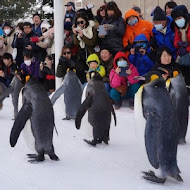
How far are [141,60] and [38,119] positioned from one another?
2.32m

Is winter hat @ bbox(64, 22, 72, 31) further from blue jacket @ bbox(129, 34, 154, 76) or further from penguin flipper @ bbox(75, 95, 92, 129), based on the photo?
penguin flipper @ bbox(75, 95, 92, 129)

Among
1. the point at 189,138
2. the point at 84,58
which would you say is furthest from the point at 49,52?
the point at 189,138

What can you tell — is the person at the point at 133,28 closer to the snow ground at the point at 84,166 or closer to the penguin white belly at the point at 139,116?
the snow ground at the point at 84,166

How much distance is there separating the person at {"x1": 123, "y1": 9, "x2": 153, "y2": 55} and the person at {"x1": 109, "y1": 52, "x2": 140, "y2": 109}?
364mm

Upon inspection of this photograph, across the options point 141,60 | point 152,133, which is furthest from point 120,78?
point 152,133

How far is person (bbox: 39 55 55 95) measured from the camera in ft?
18.4

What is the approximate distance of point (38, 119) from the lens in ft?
8.38

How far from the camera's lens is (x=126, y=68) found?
14.7ft

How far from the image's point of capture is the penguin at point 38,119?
2.55 meters

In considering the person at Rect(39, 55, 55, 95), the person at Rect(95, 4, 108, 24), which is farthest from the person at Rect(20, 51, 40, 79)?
the person at Rect(95, 4, 108, 24)

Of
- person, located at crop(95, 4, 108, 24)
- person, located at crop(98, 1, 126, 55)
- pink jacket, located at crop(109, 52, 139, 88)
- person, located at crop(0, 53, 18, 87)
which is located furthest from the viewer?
person, located at crop(0, 53, 18, 87)

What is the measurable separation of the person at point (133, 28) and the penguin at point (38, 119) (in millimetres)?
2326

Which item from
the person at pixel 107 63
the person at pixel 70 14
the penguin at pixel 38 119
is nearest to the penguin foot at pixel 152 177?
the penguin at pixel 38 119

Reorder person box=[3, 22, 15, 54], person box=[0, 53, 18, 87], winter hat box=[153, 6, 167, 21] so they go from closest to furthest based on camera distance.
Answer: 1. winter hat box=[153, 6, 167, 21]
2. person box=[0, 53, 18, 87]
3. person box=[3, 22, 15, 54]
